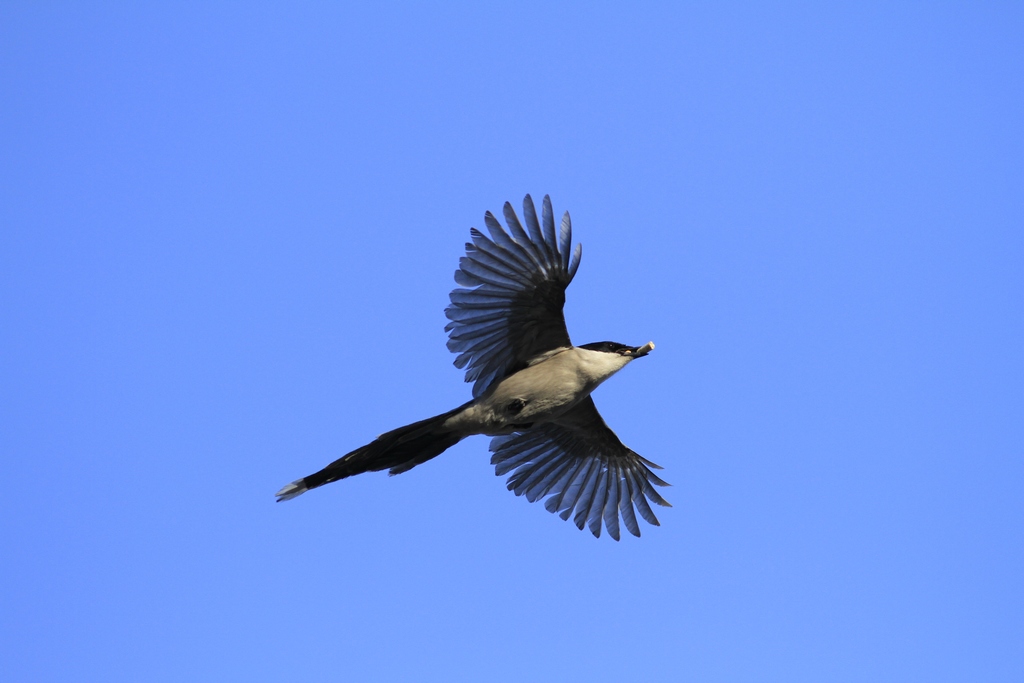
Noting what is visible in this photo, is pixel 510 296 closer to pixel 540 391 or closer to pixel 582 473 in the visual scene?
pixel 540 391

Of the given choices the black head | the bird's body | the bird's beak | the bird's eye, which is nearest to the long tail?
the bird's body

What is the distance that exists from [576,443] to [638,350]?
197 centimetres

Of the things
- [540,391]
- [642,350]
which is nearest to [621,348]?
[642,350]

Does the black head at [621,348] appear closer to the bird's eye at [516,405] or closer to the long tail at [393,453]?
the bird's eye at [516,405]

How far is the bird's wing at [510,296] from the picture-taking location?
9.68 m

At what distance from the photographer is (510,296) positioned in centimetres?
1000

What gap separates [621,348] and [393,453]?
2476mm

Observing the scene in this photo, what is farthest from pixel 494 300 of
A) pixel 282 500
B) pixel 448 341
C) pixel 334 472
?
pixel 282 500

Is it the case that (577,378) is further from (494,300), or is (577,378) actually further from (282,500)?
(282,500)

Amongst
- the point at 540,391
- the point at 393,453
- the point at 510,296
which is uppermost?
the point at 510,296

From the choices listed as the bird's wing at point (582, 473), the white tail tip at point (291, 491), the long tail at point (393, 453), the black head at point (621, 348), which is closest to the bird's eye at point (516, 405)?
the long tail at point (393, 453)

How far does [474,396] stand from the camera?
10.4 metres

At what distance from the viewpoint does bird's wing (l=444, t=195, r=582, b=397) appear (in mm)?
9680

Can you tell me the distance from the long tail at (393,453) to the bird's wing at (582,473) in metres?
→ 1.49
